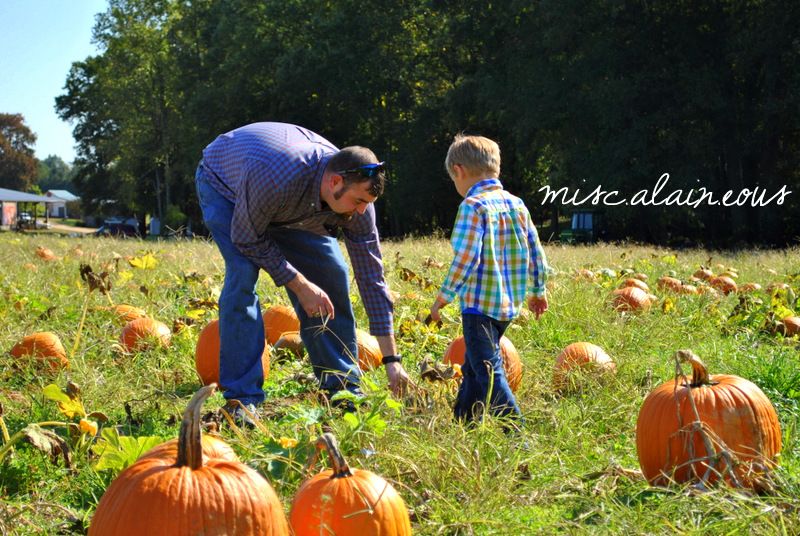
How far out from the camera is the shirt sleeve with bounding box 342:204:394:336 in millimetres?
4469

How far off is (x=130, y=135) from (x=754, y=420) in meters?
49.9

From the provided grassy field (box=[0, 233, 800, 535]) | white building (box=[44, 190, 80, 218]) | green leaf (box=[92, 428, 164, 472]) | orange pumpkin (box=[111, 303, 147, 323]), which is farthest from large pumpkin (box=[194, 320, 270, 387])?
white building (box=[44, 190, 80, 218])

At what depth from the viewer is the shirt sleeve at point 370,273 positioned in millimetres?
4469

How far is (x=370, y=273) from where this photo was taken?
4.55 m

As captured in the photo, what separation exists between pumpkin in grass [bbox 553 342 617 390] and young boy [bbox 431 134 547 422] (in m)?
0.69

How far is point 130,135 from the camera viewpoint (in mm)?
49531

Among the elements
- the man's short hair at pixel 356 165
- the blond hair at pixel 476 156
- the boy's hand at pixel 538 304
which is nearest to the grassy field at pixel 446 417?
the boy's hand at pixel 538 304

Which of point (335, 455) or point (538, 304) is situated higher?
point (538, 304)

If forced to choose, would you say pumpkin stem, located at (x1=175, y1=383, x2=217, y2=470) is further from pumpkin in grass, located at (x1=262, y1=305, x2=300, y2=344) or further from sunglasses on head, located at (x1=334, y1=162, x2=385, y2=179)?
pumpkin in grass, located at (x1=262, y1=305, x2=300, y2=344)

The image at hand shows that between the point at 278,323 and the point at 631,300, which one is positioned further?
the point at 631,300

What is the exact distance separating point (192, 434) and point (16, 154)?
101m

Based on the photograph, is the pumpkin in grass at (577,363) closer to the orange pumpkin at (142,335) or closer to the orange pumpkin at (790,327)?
the orange pumpkin at (790,327)

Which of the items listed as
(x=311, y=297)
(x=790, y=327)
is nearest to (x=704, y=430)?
(x=311, y=297)

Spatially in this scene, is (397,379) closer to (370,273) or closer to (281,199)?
(370,273)
